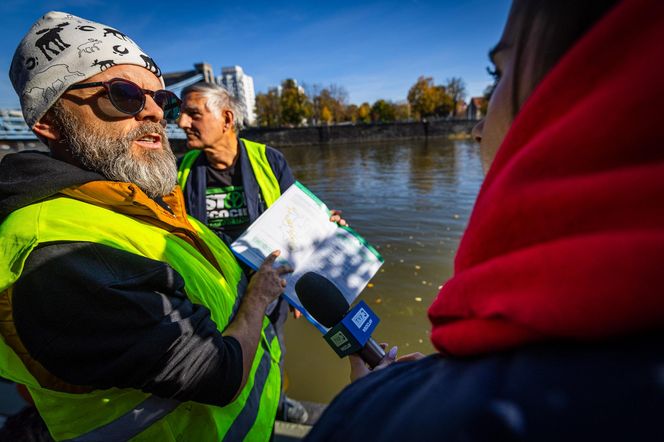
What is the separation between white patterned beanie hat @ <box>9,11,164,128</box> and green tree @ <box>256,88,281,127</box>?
217 ft

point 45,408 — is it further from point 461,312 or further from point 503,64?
point 503,64

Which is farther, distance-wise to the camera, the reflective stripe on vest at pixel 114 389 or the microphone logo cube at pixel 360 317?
the microphone logo cube at pixel 360 317

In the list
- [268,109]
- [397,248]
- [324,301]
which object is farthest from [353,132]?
[324,301]

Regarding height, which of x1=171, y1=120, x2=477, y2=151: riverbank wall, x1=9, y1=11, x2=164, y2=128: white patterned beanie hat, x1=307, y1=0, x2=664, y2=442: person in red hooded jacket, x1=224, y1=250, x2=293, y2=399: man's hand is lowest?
x1=224, y1=250, x2=293, y2=399: man's hand

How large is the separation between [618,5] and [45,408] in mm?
1704

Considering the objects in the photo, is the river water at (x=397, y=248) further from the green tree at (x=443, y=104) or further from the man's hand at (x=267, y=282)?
the green tree at (x=443, y=104)

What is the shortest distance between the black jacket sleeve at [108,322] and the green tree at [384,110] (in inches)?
2494

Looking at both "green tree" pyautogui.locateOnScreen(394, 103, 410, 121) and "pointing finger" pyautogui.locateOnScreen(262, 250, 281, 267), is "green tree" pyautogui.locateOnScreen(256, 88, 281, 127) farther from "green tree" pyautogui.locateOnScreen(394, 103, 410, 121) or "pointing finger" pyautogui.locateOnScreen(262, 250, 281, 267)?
"pointing finger" pyautogui.locateOnScreen(262, 250, 281, 267)

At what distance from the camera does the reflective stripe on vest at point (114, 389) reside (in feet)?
3.18

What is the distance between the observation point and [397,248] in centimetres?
662

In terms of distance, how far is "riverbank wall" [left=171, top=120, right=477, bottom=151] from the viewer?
46.9m

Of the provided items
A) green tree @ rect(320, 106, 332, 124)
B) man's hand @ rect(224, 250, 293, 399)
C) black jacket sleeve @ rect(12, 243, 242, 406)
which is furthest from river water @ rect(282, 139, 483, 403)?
green tree @ rect(320, 106, 332, 124)

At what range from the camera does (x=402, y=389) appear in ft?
1.60

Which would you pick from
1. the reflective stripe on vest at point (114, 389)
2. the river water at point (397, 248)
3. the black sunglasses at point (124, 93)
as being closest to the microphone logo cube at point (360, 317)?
the reflective stripe on vest at point (114, 389)
